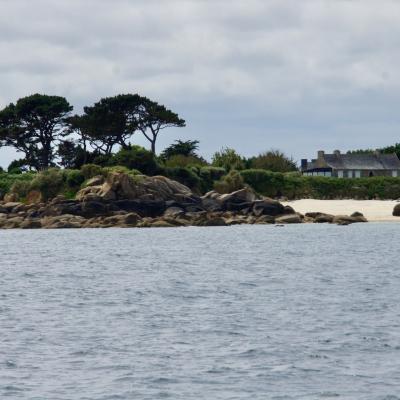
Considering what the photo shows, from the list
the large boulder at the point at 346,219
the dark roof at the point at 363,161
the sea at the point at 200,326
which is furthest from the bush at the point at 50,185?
the dark roof at the point at 363,161

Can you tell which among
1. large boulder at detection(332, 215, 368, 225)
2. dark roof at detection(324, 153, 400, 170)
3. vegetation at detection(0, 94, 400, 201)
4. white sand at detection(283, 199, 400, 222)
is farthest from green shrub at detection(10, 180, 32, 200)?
dark roof at detection(324, 153, 400, 170)

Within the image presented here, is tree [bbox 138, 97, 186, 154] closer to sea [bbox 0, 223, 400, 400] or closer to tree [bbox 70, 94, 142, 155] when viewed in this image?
tree [bbox 70, 94, 142, 155]

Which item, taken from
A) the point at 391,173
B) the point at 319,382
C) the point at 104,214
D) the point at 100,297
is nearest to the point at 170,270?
the point at 100,297

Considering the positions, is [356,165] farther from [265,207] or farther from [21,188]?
[21,188]

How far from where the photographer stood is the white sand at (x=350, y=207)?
331 feet

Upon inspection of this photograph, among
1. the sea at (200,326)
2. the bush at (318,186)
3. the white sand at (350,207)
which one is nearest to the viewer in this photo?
the sea at (200,326)

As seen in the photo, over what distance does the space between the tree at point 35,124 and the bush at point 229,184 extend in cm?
2563

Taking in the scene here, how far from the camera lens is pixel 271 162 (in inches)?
5084

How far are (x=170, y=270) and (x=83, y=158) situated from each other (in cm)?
6731

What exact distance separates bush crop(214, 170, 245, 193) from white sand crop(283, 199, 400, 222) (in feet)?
18.6

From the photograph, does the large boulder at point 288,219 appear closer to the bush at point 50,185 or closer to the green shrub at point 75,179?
the green shrub at point 75,179

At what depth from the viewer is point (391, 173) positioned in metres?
148

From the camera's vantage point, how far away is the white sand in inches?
3976

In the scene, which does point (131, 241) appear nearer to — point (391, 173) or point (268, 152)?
point (268, 152)
